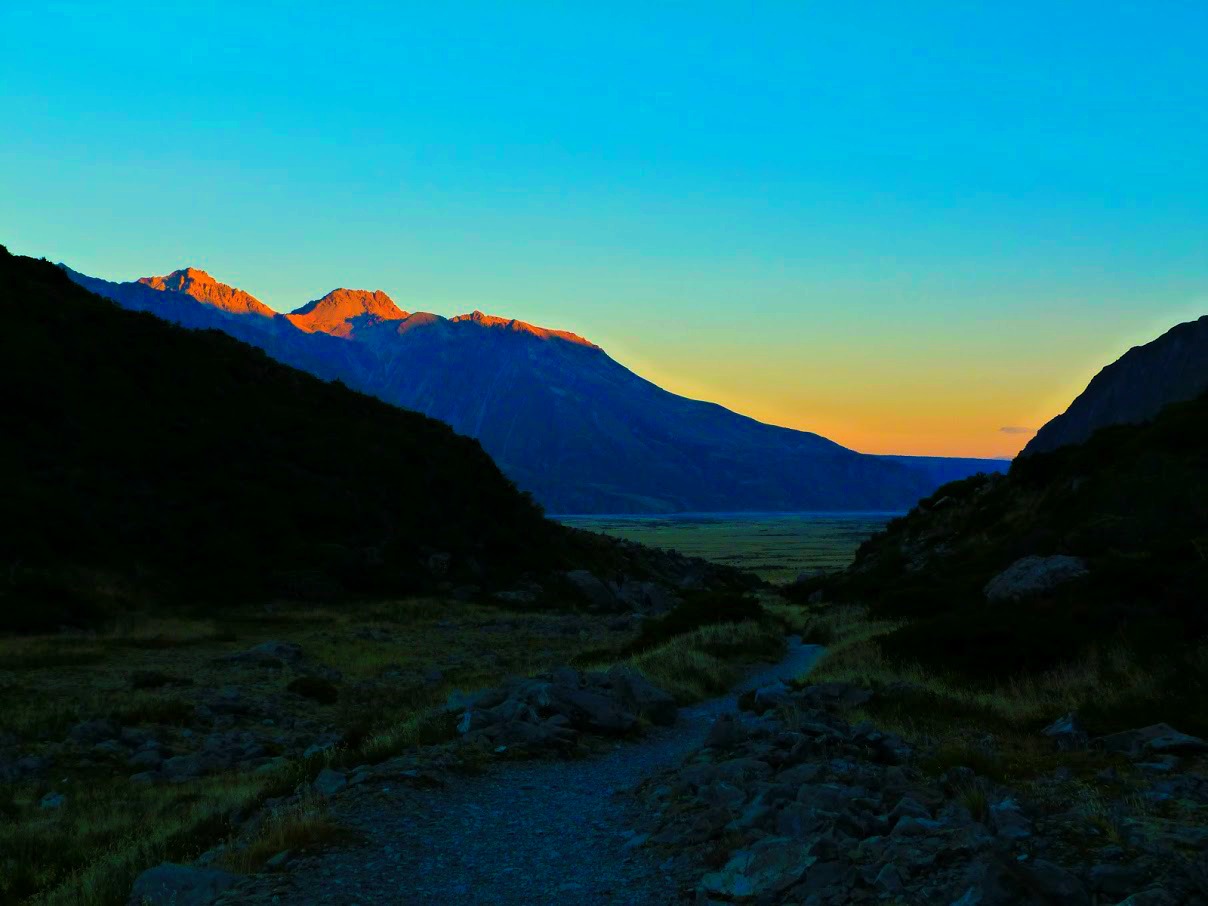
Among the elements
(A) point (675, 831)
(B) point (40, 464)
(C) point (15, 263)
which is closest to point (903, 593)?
(A) point (675, 831)

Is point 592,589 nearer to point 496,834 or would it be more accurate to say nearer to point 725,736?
point 725,736

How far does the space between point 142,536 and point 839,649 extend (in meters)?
33.5

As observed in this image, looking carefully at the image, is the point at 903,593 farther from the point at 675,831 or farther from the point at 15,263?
the point at 15,263

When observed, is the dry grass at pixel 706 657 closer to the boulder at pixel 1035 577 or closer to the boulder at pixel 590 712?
the boulder at pixel 590 712

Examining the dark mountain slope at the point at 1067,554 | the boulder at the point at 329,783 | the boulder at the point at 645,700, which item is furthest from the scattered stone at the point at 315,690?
the dark mountain slope at the point at 1067,554

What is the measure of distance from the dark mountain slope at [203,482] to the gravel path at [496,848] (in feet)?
89.0

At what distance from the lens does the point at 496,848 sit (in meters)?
10.0

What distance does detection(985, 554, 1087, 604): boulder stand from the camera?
27656 millimetres

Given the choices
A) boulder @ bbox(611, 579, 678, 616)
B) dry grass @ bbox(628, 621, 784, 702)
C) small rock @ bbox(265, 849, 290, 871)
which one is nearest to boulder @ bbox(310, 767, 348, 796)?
small rock @ bbox(265, 849, 290, 871)

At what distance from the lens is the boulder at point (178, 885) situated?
8148 millimetres

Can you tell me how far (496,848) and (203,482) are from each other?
4409cm

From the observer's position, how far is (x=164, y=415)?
51.8 metres

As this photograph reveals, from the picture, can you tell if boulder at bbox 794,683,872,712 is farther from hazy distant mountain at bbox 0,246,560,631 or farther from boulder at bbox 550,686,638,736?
hazy distant mountain at bbox 0,246,560,631

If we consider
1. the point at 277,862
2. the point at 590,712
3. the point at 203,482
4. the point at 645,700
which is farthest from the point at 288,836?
the point at 203,482
